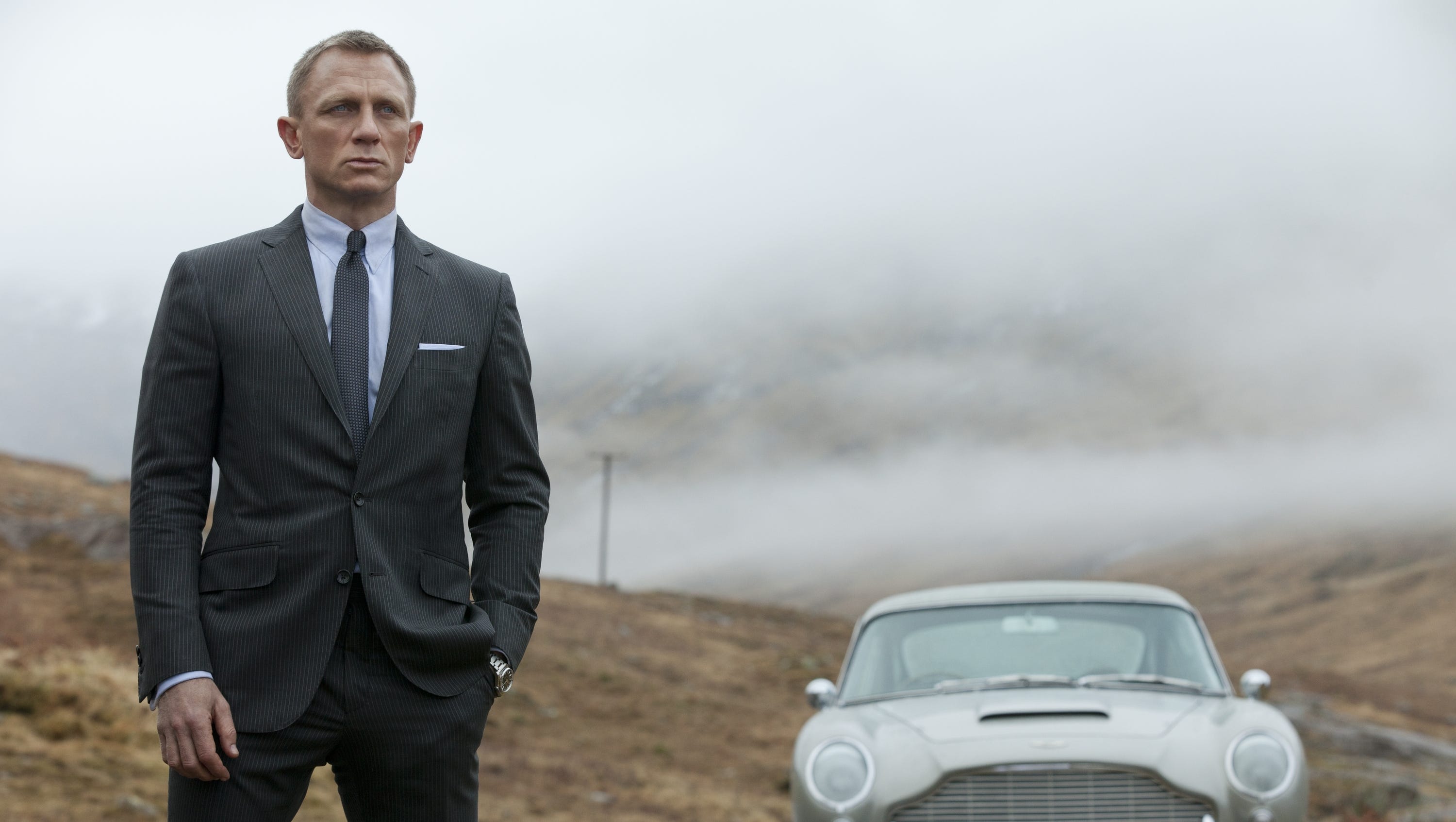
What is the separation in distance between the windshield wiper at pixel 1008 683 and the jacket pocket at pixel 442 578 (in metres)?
4.43

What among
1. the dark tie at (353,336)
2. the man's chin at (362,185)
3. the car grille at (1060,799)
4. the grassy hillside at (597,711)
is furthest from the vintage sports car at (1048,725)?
the grassy hillside at (597,711)

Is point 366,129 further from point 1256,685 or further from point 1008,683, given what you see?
point 1256,685

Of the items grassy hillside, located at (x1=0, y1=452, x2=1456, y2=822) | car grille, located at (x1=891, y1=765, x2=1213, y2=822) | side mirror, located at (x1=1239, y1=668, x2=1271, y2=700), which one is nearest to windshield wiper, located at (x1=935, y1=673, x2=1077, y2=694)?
side mirror, located at (x1=1239, y1=668, x2=1271, y2=700)

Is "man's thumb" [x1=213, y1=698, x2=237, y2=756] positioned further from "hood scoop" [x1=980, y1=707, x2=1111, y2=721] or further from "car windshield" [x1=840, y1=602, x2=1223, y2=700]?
"car windshield" [x1=840, y1=602, x2=1223, y2=700]

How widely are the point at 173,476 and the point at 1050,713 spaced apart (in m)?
4.41

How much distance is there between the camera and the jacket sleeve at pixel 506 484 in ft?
8.09

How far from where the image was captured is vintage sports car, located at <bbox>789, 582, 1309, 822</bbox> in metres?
5.30

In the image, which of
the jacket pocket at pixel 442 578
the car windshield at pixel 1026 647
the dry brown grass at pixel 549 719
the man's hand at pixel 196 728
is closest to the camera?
the man's hand at pixel 196 728

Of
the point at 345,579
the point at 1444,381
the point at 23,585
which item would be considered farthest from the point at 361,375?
the point at 1444,381

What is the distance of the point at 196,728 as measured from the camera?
2.09m

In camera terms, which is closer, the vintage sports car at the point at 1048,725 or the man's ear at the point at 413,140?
the man's ear at the point at 413,140

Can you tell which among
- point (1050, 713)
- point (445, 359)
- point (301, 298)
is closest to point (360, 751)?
point (445, 359)

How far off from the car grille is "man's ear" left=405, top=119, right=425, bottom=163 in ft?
12.6

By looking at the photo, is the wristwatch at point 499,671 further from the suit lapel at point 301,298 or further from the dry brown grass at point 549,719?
the dry brown grass at point 549,719
